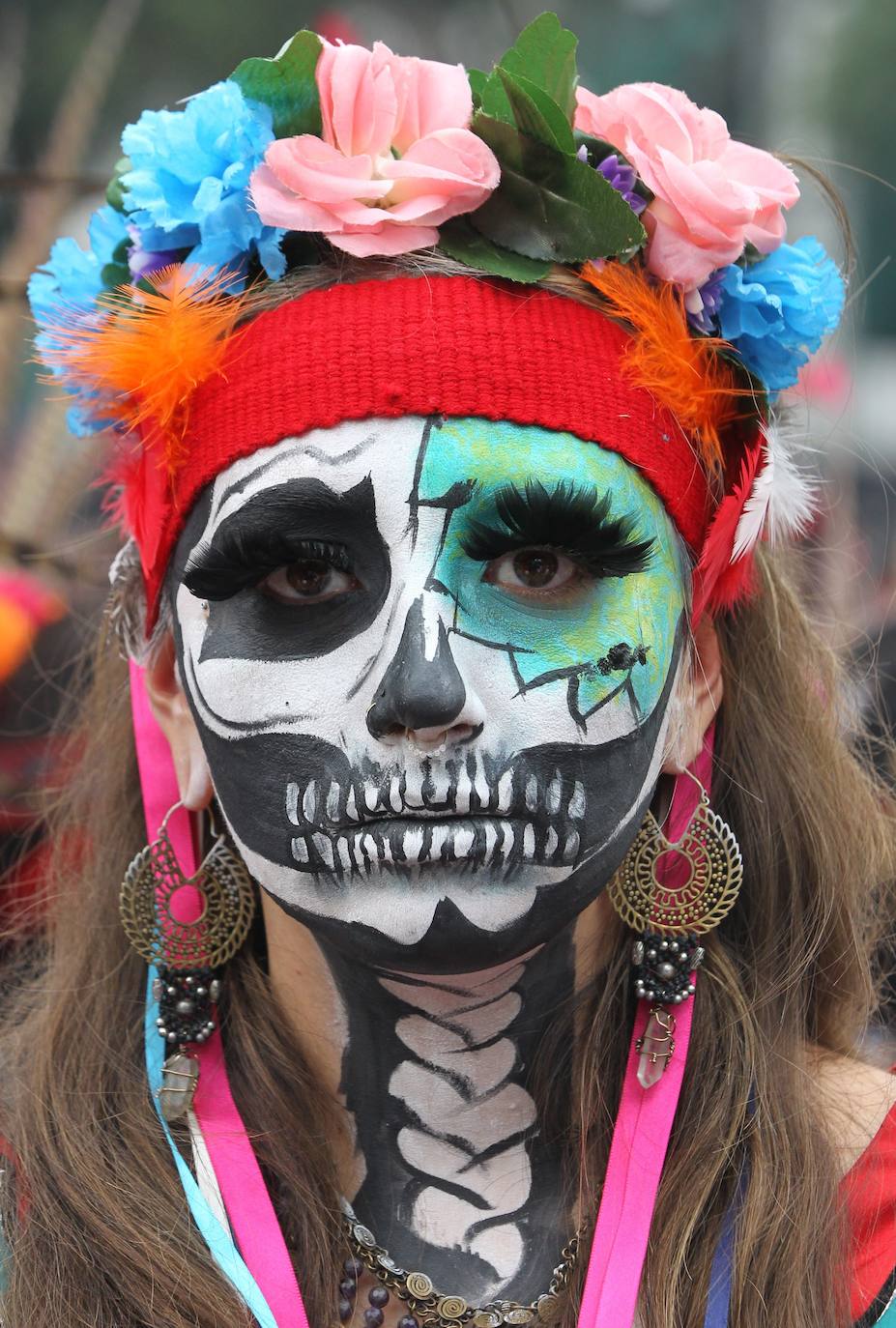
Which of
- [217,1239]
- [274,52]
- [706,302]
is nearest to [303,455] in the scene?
[706,302]

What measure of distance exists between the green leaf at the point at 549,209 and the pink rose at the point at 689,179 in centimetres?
8

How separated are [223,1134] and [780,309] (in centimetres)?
146

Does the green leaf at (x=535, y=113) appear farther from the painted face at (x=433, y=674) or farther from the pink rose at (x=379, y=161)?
the painted face at (x=433, y=674)

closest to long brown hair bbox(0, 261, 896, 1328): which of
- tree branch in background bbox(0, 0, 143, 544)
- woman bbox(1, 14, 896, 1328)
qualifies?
woman bbox(1, 14, 896, 1328)

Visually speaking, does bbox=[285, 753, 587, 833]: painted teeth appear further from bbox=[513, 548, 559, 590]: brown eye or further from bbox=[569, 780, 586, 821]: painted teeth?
bbox=[513, 548, 559, 590]: brown eye

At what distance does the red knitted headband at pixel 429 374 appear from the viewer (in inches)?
79.2

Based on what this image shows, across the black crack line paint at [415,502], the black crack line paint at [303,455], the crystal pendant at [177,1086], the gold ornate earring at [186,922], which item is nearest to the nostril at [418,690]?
the black crack line paint at [415,502]

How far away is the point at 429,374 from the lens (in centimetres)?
201

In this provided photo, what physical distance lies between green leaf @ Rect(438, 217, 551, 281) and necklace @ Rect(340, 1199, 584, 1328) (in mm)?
1351

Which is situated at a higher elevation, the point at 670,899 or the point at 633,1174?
the point at 670,899

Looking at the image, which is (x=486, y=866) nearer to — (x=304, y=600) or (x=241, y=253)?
(x=304, y=600)

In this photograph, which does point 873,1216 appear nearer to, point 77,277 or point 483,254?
point 483,254

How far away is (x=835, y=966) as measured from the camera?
8.02 feet

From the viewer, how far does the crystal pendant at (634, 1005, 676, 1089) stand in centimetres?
219
